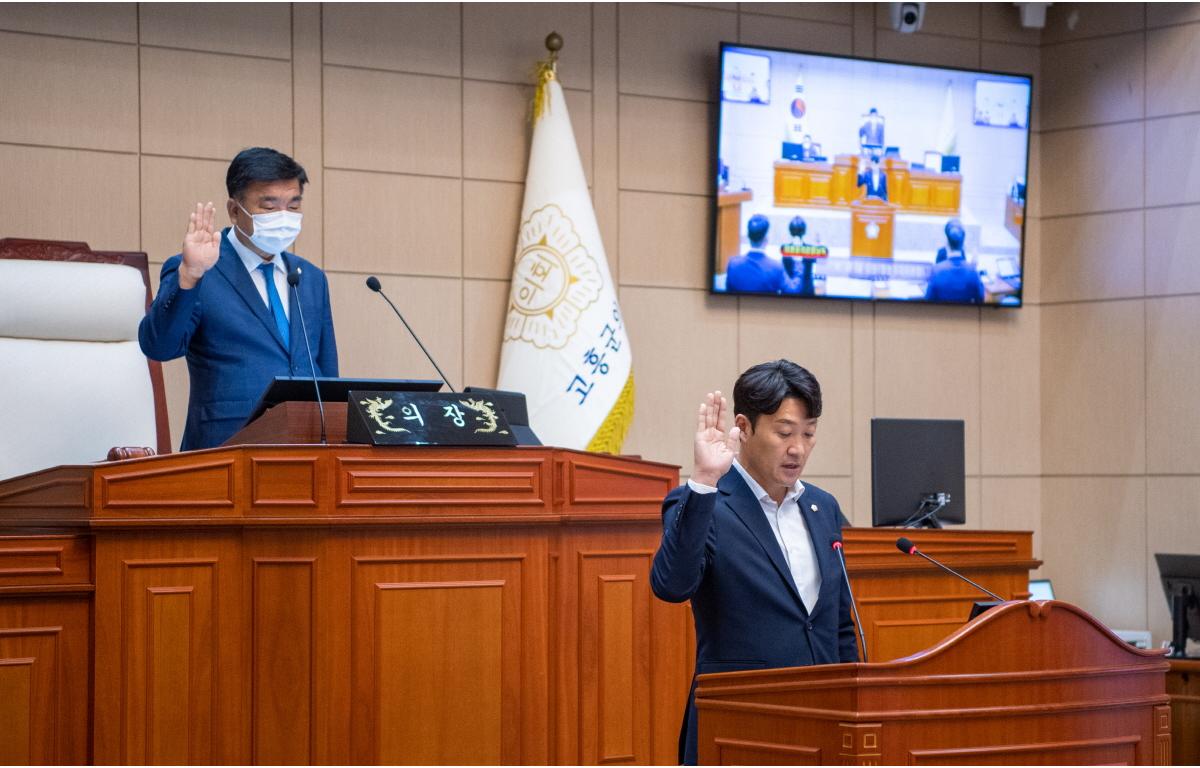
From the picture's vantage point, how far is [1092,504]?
7020 millimetres

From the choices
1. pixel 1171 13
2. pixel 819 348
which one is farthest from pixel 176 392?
pixel 1171 13

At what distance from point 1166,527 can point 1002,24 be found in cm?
270

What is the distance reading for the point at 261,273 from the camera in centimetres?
404

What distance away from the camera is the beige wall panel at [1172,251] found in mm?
6680

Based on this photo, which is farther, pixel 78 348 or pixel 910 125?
pixel 910 125

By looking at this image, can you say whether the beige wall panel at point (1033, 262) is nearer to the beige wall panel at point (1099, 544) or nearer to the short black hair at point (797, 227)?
the beige wall panel at point (1099, 544)

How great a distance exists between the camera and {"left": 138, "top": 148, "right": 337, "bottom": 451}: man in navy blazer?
152 inches

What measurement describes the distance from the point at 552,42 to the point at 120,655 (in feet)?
11.9

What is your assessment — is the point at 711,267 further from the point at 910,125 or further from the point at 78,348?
the point at 78,348

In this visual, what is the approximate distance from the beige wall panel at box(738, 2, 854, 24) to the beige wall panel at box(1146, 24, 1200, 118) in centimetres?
150

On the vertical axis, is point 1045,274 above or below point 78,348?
above

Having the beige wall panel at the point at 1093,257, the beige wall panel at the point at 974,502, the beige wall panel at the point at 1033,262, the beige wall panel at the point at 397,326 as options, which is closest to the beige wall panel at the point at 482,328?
the beige wall panel at the point at 397,326

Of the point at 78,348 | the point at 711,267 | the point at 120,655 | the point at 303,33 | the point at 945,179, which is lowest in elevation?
the point at 120,655

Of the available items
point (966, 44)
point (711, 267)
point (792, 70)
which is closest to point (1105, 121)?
point (966, 44)
